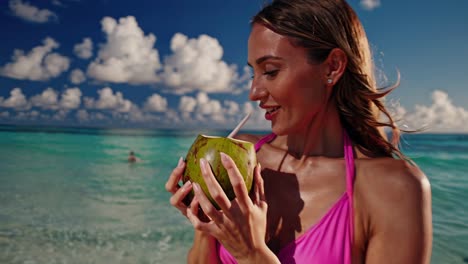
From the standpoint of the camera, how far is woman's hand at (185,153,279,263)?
129 centimetres

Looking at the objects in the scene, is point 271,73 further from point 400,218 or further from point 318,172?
point 400,218

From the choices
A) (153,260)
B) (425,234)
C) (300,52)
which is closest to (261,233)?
(425,234)

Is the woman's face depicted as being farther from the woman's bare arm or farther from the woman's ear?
the woman's bare arm

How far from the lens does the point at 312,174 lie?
5.87 ft

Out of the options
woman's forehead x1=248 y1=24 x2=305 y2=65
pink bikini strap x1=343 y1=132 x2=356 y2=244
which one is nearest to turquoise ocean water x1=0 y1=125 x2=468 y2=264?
pink bikini strap x1=343 y1=132 x2=356 y2=244

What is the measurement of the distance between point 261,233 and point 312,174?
0.51 m

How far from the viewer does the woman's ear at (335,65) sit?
1.65 meters

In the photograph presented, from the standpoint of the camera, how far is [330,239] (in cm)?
156

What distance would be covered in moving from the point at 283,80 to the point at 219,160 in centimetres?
45

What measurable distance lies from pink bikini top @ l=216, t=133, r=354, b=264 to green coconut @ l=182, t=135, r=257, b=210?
0.40 m

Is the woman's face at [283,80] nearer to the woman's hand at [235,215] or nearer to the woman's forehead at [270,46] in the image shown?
the woman's forehead at [270,46]

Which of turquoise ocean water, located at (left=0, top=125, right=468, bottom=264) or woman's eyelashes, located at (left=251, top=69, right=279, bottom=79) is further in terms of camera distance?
turquoise ocean water, located at (left=0, top=125, right=468, bottom=264)

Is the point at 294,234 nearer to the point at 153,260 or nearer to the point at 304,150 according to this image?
the point at 304,150

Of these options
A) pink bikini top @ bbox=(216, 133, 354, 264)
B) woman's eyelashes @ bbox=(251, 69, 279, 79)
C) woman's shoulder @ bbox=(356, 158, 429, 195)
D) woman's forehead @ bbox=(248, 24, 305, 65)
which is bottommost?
pink bikini top @ bbox=(216, 133, 354, 264)
